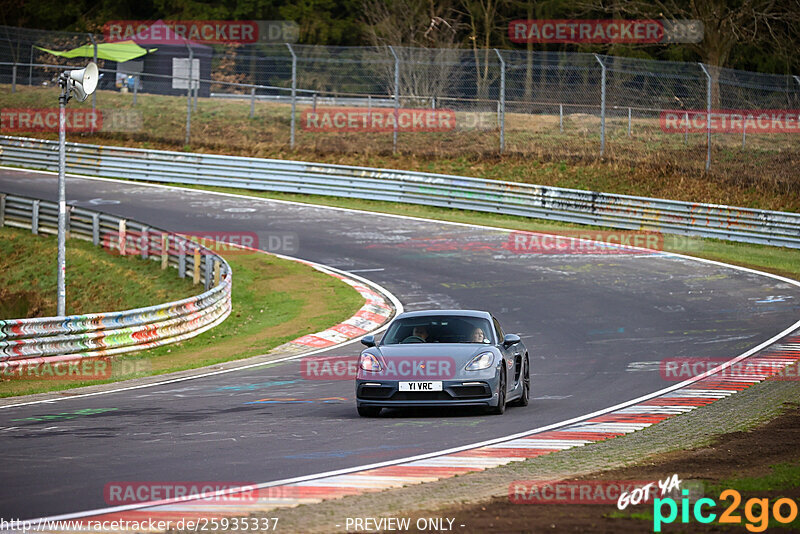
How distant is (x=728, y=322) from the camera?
19.7 m

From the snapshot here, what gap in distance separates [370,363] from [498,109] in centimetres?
2713

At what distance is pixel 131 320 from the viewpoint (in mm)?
18469

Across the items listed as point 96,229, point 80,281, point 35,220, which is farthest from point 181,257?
point 35,220

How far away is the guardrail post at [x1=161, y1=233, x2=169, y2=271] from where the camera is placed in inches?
1062

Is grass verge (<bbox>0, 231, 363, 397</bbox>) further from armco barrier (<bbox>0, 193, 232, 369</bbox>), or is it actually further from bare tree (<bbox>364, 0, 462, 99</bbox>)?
bare tree (<bbox>364, 0, 462, 99</bbox>)

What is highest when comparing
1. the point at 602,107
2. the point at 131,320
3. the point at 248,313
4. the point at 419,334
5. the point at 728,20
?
the point at 728,20

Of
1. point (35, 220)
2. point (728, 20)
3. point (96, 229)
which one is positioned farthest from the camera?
point (728, 20)

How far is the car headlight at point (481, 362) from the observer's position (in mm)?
11859

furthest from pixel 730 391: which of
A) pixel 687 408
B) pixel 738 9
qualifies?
pixel 738 9

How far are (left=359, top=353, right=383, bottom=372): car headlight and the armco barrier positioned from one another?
6.84m

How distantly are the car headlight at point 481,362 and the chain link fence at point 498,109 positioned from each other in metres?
22.6

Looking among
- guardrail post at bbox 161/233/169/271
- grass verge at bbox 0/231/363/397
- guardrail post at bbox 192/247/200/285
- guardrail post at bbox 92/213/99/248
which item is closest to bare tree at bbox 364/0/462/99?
guardrail post at bbox 92/213/99/248

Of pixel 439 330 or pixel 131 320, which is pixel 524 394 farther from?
pixel 131 320

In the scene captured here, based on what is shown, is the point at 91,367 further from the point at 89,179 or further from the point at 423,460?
the point at 89,179
